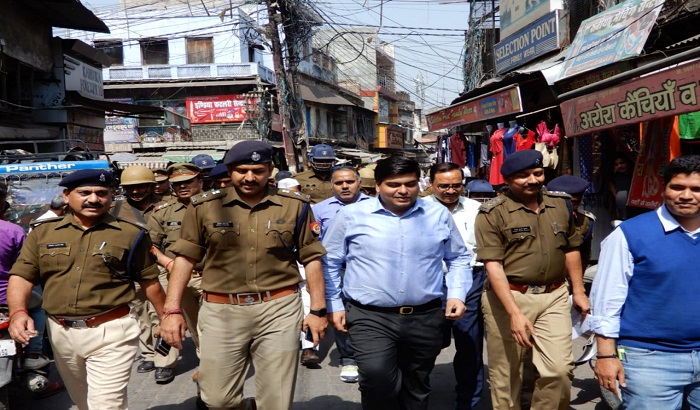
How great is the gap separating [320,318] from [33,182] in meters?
5.02

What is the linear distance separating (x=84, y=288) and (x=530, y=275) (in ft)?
9.12

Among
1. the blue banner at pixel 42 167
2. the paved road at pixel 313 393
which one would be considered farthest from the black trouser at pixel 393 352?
the blue banner at pixel 42 167

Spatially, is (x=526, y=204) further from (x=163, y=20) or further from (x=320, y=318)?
(x=163, y=20)

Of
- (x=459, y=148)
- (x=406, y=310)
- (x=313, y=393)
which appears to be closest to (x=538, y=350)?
(x=406, y=310)

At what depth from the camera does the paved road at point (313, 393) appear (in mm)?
5055

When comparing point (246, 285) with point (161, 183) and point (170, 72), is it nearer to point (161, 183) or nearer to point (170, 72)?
point (161, 183)

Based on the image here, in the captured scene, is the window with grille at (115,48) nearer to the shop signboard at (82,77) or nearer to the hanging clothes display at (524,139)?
the shop signboard at (82,77)

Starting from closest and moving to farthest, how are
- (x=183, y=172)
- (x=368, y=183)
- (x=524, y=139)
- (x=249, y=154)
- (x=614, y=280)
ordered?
(x=614, y=280)
(x=249, y=154)
(x=183, y=172)
(x=368, y=183)
(x=524, y=139)

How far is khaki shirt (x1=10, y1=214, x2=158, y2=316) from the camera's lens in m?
3.80

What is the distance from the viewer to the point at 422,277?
3814mm

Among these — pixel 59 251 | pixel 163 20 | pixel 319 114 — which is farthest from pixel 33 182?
pixel 319 114

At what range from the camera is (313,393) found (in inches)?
211

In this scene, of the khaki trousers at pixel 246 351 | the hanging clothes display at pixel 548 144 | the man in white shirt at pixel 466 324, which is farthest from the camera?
the hanging clothes display at pixel 548 144

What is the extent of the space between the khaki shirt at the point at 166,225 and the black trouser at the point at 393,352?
241 centimetres
